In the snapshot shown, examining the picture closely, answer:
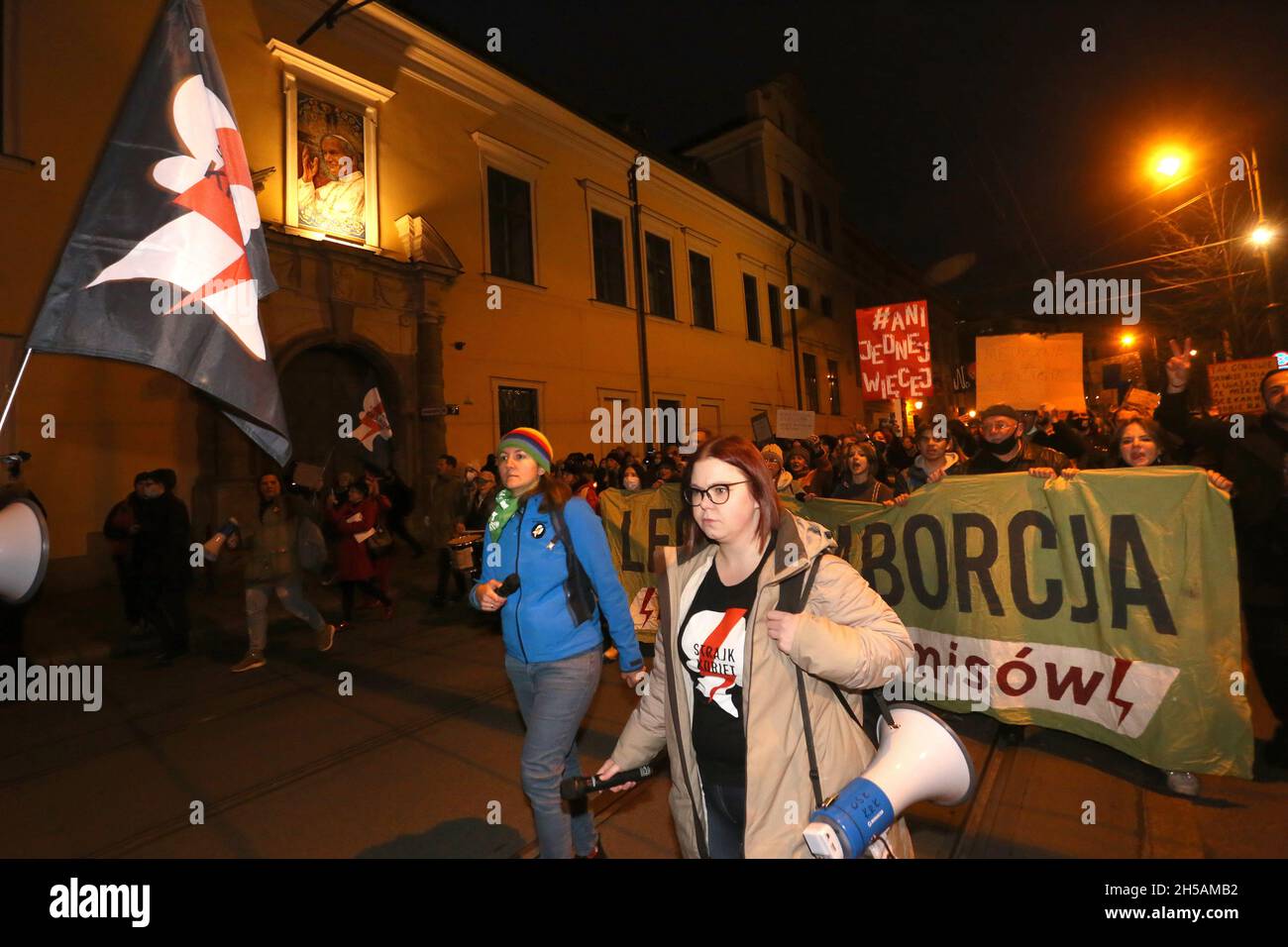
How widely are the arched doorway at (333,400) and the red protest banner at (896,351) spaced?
859 centimetres

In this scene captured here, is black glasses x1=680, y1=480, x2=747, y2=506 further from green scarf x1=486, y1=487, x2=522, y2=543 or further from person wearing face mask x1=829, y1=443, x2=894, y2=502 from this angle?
person wearing face mask x1=829, y1=443, x2=894, y2=502

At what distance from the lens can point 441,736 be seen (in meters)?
4.46

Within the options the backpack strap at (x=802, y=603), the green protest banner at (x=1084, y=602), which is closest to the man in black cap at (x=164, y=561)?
the green protest banner at (x=1084, y=602)

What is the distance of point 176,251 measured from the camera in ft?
8.41

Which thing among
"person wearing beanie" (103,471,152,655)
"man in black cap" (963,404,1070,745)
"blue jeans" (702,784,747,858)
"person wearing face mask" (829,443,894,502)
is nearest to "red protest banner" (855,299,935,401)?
"person wearing face mask" (829,443,894,502)

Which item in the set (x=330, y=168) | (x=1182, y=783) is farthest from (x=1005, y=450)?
(x=330, y=168)

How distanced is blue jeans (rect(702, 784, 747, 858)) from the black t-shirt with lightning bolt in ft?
0.10

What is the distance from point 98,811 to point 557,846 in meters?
2.90

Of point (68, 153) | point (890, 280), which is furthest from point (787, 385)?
point (68, 153)

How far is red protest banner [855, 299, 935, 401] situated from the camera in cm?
1048

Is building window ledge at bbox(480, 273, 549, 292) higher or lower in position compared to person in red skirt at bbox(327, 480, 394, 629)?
higher

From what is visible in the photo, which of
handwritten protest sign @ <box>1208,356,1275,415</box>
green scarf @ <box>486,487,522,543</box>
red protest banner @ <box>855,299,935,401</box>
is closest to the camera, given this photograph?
green scarf @ <box>486,487,522,543</box>

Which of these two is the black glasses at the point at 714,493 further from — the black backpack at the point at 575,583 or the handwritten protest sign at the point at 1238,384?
the handwritten protest sign at the point at 1238,384

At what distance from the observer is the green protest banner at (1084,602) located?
339 cm
